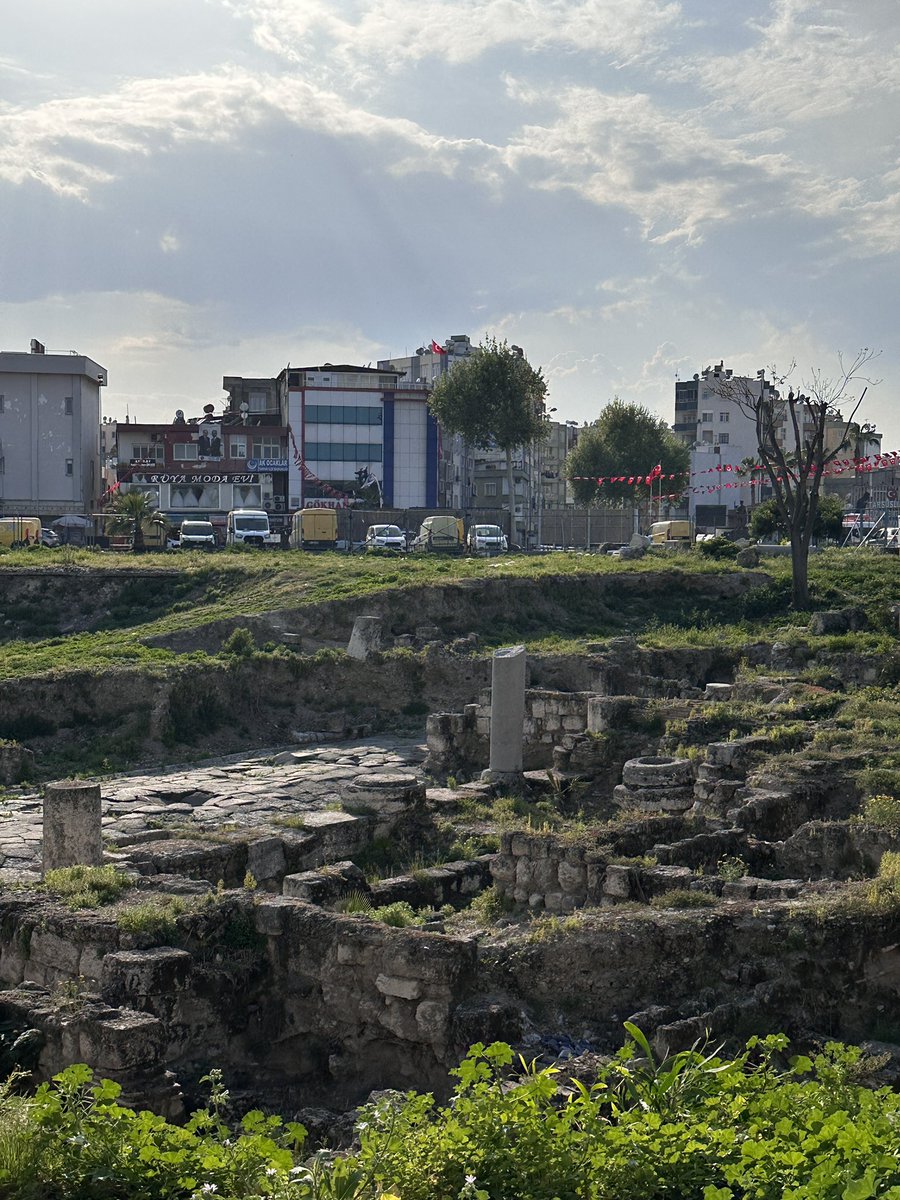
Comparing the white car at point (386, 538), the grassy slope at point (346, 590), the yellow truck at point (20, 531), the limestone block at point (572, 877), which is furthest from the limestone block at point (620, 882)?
the yellow truck at point (20, 531)

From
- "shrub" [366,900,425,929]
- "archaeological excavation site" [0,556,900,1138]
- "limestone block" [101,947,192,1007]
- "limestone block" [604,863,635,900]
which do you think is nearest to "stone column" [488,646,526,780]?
"archaeological excavation site" [0,556,900,1138]

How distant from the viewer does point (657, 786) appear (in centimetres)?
1870

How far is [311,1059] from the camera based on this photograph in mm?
12344

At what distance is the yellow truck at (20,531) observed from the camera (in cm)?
4578

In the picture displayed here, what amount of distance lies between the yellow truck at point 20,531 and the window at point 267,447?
2050cm

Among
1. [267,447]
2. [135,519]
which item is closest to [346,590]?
[135,519]

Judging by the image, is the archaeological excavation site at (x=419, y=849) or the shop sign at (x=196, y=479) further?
the shop sign at (x=196, y=479)

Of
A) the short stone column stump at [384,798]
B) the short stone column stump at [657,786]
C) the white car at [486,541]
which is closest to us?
the short stone column stump at [384,798]

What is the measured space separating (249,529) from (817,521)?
20.3 meters

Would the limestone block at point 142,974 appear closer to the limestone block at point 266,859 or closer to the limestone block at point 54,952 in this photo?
the limestone block at point 54,952

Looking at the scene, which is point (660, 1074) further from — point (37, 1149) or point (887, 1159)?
point (37, 1149)

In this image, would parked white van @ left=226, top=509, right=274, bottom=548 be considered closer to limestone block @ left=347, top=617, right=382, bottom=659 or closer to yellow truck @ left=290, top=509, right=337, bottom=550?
yellow truck @ left=290, top=509, right=337, bottom=550

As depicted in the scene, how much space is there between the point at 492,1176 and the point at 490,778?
45.8 ft

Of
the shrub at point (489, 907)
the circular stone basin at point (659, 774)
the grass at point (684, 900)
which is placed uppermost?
the circular stone basin at point (659, 774)
